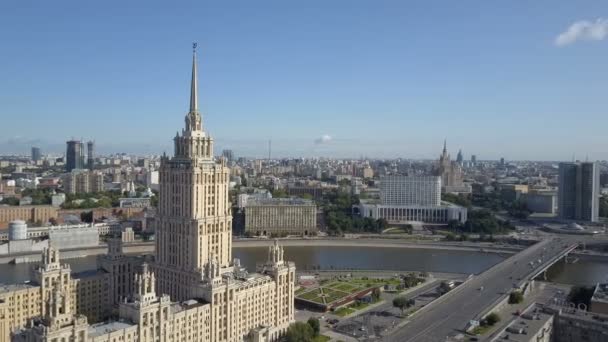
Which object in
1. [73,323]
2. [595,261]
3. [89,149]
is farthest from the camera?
[89,149]

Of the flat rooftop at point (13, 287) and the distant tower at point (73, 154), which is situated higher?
the distant tower at point (73, 154)

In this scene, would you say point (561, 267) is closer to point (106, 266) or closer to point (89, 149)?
point (106, 266)

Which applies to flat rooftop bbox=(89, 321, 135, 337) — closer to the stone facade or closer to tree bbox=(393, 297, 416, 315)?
tree bbox=(393, 297, 416, 315)

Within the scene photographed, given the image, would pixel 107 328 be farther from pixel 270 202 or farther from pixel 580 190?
pixel 580 190

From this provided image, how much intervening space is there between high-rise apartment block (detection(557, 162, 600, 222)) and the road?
90.6ft

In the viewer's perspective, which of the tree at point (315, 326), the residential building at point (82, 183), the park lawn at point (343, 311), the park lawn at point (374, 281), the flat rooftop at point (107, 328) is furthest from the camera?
the residential building at point (82, 183)

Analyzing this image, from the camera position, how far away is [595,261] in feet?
180

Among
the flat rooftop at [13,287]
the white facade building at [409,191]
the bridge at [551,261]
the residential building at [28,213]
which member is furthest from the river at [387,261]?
the white facade building at [409,191]

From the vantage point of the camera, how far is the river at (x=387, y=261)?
4678 cm

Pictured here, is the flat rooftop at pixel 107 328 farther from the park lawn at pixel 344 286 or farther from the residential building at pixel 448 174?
the residential building at pixel 448 174

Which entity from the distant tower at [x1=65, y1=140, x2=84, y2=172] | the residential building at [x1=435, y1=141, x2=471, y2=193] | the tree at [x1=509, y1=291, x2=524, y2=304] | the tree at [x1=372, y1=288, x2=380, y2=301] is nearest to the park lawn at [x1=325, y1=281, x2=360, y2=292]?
the tree at [x1=372, y1=288, x2=380, y2=301]

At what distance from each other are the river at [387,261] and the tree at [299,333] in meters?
19.8

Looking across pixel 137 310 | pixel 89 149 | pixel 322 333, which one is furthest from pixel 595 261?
pixel 89 149

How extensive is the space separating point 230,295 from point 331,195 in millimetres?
74242
